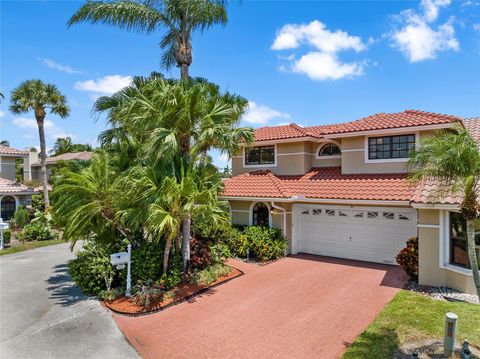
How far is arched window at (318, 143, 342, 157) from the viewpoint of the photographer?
18.2 meters

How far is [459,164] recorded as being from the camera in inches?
258

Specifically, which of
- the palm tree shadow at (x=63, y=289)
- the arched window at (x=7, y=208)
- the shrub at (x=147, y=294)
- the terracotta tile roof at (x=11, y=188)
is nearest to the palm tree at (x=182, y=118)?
the shrub at (x=147, y=294)

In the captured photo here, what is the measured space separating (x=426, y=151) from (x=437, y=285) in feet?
21.9

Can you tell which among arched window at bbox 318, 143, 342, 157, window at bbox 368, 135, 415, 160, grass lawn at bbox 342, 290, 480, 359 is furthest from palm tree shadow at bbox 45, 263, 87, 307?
window at bbox 368, 135, 415, 160

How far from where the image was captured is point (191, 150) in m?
12.2

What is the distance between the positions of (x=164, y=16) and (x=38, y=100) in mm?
19682

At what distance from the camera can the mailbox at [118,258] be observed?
10711 mm

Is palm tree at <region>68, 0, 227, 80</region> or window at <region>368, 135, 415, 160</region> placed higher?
palm tree at <region>68, 0, 227, 80</region>

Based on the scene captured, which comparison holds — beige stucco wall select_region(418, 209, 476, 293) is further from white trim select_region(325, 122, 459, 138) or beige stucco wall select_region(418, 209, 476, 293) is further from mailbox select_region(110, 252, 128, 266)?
mailbox select_region(110, 252, 128, 266)

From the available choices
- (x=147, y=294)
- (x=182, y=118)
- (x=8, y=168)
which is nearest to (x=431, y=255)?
(x=147, y=294)

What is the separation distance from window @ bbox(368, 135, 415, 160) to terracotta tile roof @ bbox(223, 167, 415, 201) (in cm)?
100

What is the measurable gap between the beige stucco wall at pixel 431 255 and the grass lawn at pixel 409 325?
1441mm

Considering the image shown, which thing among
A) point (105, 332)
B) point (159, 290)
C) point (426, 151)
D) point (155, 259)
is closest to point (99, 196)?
point (155, 259)

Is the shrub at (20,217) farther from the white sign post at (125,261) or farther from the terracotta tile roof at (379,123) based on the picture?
the terracotta tile roof at (379,123)
